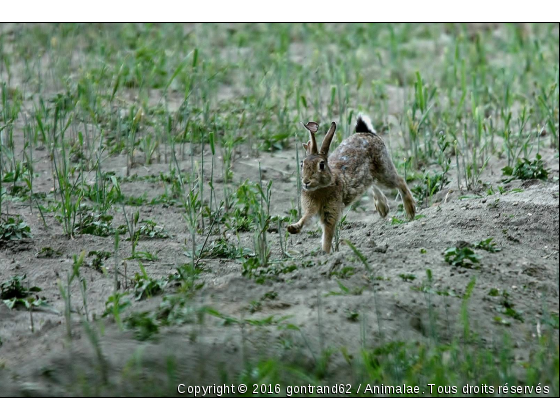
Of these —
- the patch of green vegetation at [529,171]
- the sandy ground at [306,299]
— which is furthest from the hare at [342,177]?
the patch of green vegetation at [529,171]

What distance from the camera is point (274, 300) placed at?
5.02m

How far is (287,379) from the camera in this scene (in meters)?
4.21

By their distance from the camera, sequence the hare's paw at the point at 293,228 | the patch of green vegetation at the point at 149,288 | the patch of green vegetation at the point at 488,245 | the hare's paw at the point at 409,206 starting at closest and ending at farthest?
the patch of green vegetation at the point at 149,288
the patch of green vegetation at the point at 488,245
the hare's paw at the point at 293,228
the hare's paw at the point at 409,206

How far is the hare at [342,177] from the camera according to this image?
6785 millimetres

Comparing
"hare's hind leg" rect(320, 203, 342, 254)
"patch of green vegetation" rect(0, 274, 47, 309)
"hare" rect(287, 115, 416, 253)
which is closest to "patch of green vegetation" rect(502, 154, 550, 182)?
Result: "hare" rect(287, 115, 416, 253)

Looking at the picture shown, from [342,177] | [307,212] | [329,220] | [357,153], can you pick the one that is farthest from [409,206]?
[307,212]

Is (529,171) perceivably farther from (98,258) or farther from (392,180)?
(98,258)

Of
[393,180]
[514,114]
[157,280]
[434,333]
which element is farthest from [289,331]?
[514,114]

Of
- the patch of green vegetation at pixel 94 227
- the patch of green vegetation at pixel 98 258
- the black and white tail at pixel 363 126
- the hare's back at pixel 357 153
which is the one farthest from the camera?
the black and white tail at pixel 363 126

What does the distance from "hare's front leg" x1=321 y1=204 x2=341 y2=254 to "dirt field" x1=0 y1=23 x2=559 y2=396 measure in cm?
14

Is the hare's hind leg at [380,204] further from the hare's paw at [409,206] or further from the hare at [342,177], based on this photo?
the hare's paw at [409,206]

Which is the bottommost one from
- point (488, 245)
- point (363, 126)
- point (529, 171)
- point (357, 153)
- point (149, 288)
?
point (149, 288)

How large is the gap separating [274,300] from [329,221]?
6.44ft

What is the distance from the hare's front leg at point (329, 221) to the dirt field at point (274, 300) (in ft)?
0.45
